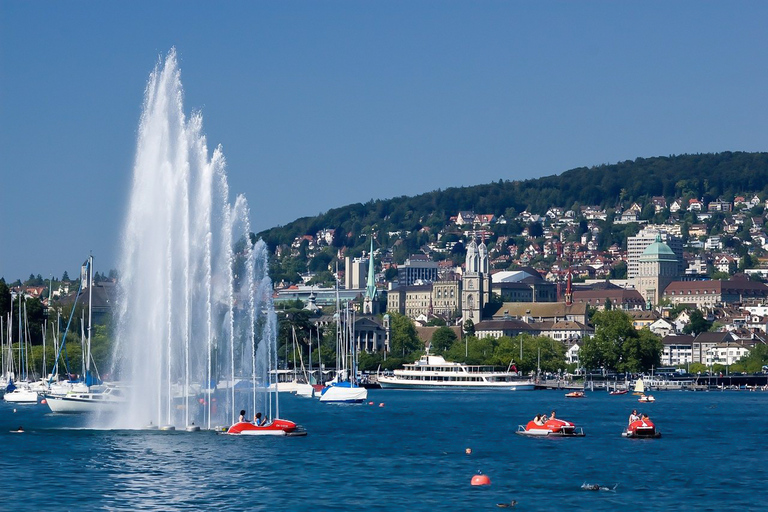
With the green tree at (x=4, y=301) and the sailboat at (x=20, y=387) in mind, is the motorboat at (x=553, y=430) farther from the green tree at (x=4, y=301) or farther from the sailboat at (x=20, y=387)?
the green tree at (x=4, y=301)

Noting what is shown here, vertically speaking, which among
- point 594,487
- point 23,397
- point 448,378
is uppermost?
point 23,397

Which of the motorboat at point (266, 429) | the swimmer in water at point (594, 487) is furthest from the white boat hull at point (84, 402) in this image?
the swimmer in water at point (594, 487)

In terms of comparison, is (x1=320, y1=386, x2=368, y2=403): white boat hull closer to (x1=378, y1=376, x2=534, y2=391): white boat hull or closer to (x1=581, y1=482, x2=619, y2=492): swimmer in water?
(x1=378, y1=376, x2=534, y2=391): white boat hull

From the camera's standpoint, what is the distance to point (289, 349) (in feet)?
563

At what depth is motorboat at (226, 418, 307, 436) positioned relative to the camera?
58.6 metres

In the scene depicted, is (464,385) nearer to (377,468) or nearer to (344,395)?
(344,395)

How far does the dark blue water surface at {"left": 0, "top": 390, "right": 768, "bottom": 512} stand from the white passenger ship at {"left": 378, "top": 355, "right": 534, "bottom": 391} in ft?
226

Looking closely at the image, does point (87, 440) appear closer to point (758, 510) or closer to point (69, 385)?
point (758, 510)

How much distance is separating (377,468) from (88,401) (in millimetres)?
24194

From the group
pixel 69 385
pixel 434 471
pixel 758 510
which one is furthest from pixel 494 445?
pixel 69 385

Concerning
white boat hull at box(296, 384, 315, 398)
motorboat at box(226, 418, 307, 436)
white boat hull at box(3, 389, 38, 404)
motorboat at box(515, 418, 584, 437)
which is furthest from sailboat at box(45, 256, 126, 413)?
white boat hull at box(296, 384, 315, 398)

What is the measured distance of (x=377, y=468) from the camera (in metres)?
50.9

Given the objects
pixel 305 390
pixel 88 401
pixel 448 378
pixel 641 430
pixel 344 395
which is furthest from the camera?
pixel 448 378

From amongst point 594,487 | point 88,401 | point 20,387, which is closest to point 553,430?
point 594,487
